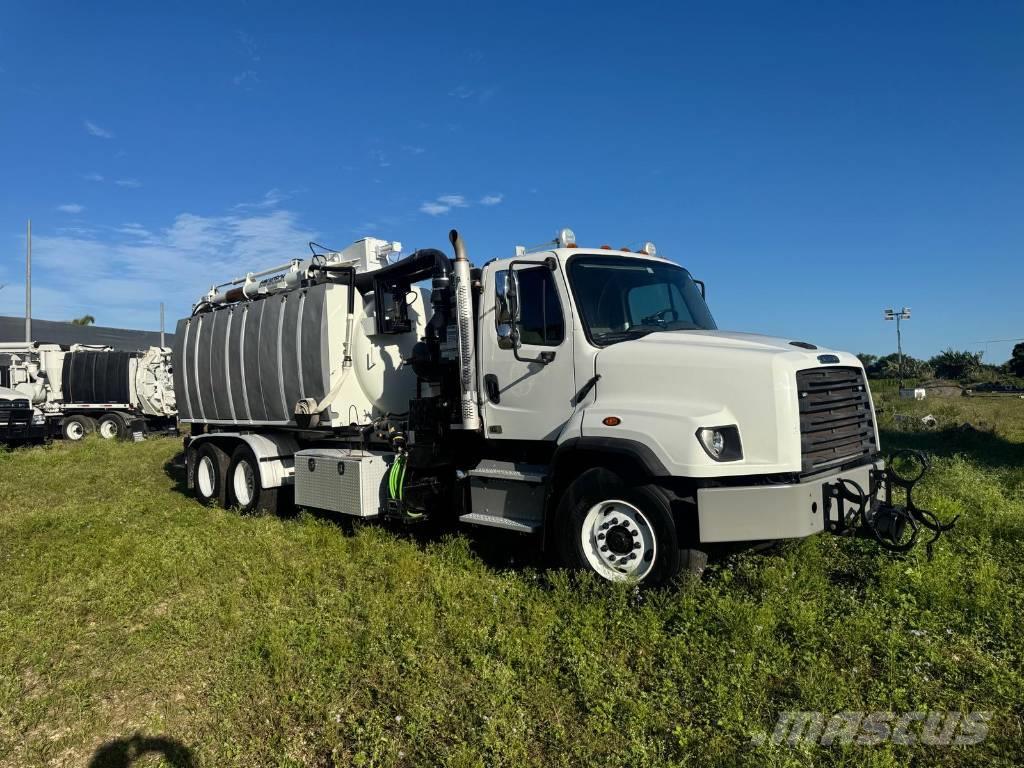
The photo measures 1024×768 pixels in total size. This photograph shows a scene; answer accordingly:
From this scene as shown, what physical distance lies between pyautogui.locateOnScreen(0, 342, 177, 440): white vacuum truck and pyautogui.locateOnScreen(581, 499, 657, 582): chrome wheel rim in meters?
19.7

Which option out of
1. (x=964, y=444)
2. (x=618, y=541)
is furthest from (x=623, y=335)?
(x=964, y=444)

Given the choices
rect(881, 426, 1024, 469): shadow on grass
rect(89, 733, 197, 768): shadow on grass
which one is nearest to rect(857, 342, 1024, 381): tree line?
rect(881, 426, 1024, 469): shadow on grass

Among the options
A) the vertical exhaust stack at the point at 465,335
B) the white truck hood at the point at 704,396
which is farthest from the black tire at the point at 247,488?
the white truck hood at the point at 704,396

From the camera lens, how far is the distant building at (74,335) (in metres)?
40.5

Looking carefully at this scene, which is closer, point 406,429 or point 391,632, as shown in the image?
point 391,632

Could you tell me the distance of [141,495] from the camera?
1079cm

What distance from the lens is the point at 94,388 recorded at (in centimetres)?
2131

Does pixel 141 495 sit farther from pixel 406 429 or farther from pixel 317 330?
pixel 406 429

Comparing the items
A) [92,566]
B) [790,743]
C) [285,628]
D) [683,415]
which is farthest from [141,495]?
[790,743]

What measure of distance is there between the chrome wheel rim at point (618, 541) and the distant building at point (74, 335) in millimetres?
39167

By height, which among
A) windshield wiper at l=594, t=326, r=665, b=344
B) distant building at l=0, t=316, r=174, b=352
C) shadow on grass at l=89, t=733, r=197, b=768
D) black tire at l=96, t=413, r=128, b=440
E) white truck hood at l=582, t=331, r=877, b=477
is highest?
distant building at l=0, t=316, r=174, b=352

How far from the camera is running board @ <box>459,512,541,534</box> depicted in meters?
5.91

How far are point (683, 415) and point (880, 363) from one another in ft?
251

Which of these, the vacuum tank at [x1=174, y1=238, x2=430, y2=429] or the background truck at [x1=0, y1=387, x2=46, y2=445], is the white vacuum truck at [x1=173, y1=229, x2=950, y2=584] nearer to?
the vacuum tank at [x1=174, y1=238, x2=430, y2=429]
